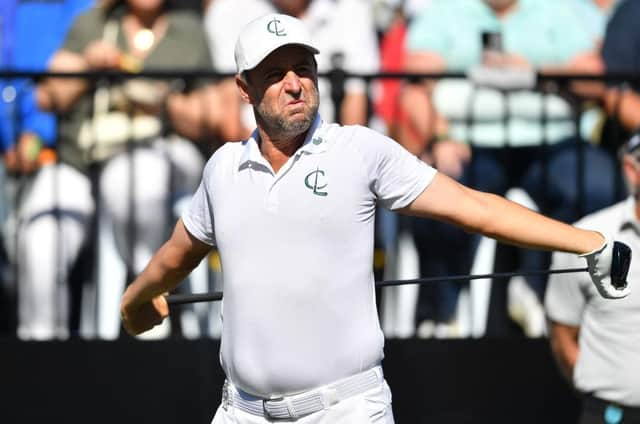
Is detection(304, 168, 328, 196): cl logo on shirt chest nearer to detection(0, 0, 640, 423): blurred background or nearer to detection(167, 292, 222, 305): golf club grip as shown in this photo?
detection(167, 292, 222, 305): golf club grip

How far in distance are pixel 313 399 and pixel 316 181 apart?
0.70m

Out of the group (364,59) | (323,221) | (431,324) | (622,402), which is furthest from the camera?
(364,59)

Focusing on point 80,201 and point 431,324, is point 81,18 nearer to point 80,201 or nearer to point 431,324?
point 80,201

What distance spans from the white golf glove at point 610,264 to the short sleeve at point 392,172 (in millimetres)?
578

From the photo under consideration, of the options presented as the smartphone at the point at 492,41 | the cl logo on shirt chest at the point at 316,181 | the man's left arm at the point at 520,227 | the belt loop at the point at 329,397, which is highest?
the smartphone at the point at 492,41

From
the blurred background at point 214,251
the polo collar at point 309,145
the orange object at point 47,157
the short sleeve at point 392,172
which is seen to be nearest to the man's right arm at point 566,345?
the blurred background at point 214,251

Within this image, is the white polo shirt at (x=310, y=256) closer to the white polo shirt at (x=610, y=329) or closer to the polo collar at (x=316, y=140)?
the polo collar at (x=316, y=140)

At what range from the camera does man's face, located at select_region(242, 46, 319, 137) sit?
4910 mm

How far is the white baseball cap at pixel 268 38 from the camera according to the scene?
4.93m

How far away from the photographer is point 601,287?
4.95m

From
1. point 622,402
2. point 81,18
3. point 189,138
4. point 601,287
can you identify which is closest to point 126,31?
point 81,18

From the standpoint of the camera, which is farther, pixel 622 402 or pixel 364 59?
pixel 364 59

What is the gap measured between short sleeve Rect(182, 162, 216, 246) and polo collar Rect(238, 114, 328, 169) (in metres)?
0.17

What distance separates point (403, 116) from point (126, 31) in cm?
171
